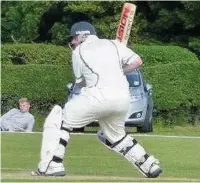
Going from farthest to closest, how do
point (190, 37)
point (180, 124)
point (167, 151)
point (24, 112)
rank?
point (190, 37) < point (180, 124) < point (24, 112) < point (167, 151)

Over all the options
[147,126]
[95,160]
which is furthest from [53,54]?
[95,160]

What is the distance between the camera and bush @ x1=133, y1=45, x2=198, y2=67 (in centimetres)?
3256

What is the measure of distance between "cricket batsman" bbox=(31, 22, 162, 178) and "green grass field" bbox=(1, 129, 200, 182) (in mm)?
362

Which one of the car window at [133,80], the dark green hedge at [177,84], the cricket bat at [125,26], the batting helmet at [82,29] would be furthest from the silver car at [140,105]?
the batting helmet at [82,29]

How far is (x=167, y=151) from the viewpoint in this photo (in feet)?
58.4

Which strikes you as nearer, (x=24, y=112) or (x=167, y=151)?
(x=167, y=151)

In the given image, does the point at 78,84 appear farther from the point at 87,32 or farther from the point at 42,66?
the point at 42,66

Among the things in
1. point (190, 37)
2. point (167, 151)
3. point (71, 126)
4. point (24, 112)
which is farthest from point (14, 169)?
point (190, 37)

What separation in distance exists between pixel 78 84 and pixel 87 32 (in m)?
0.65

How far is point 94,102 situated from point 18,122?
42.9 feet

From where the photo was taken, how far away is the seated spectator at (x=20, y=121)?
79.4 feet

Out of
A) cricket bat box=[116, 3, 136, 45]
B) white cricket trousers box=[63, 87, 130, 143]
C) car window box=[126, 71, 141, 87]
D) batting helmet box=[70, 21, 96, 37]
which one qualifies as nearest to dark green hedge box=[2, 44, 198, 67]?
cricket bat box=[116, 3, 136, 45]

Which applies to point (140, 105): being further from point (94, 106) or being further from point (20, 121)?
point (94, 106)

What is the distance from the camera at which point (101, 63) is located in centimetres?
1156
